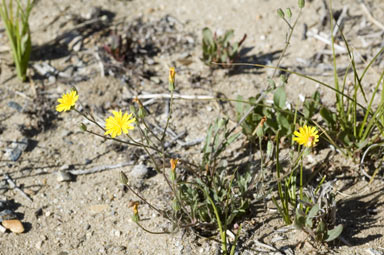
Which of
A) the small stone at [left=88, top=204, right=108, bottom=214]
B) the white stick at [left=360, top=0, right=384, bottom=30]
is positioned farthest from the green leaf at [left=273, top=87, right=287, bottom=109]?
the white stick at [left=360, top=0, right=384, bottom=30]

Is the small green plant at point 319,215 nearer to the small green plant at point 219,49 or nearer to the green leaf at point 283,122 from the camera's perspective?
the green leaf at point 283,122

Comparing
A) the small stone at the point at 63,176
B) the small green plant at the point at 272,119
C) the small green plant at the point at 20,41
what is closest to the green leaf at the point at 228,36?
the small green plant at the point at 272,119

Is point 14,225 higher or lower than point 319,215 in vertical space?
lower

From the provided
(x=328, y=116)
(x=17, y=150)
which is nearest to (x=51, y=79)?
(x=17, y=150)

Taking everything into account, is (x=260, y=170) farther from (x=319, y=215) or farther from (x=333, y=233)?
(x=333, y=233)

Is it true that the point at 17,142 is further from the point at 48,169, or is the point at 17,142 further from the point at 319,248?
the point at 319,248

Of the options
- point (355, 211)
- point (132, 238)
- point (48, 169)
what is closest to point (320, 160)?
point (355, 211)

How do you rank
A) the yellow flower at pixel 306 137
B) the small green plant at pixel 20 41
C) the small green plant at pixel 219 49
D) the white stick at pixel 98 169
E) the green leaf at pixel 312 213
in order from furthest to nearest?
the small green plant at pixel 219 49
the small green plant at pixel 20 41
the white stick at pixel 98 169
the green leaf at pixel 312 213
the yellow flower at pixel 306 137
